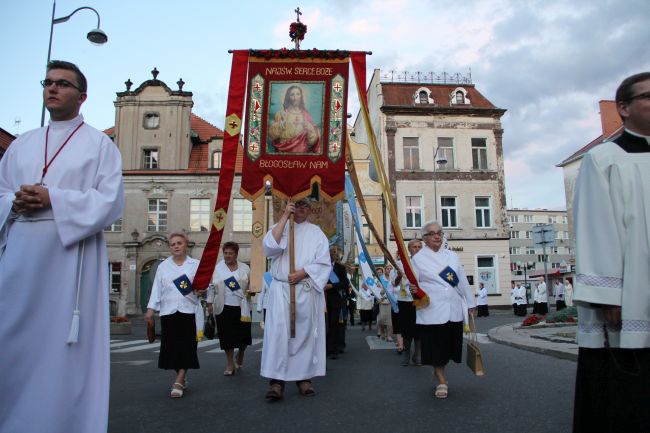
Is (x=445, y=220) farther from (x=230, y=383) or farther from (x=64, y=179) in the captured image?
(x=64, y=179)

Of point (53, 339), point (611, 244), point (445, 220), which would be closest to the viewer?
point (611, 244)

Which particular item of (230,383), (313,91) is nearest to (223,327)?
(230,383)

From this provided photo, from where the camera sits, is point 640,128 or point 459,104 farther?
point 459,104

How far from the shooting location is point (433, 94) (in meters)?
37.5

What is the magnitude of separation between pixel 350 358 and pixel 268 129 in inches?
192

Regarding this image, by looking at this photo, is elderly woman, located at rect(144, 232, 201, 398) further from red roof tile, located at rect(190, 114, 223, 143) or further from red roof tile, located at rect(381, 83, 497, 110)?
red roof tile, located at rect(381, 83, 497, 110)

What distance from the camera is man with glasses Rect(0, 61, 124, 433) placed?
9.83 ft

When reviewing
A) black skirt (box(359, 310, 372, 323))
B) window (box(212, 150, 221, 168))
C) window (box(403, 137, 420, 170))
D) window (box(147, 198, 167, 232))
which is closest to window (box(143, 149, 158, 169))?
window (box(147, 198, 167, 232))

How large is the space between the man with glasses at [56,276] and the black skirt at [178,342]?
10.8ft

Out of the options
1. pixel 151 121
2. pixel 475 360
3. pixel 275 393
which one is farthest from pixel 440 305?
pixel 151 121

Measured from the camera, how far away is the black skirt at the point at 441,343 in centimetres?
599

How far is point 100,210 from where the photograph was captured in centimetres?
326

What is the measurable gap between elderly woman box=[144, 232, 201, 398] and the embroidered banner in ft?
4.19

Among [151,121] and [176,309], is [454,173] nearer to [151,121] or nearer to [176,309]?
Answer: [151,121]
